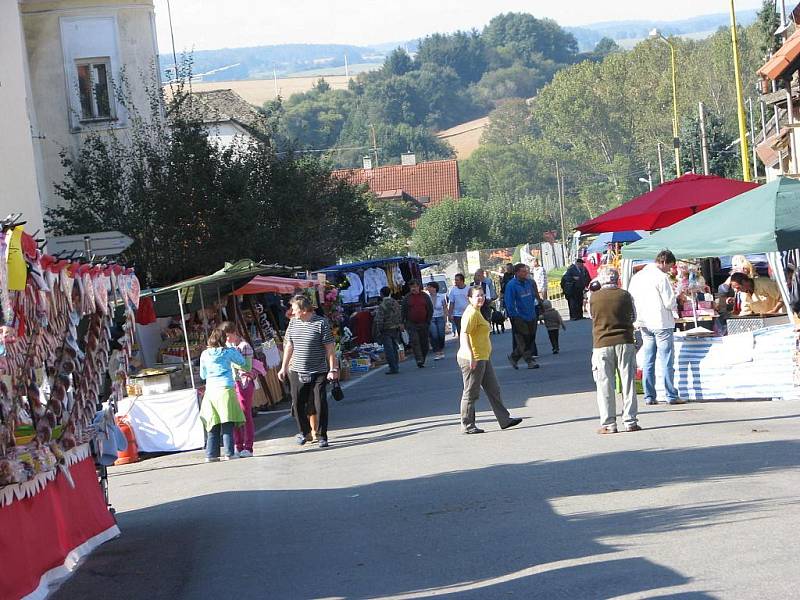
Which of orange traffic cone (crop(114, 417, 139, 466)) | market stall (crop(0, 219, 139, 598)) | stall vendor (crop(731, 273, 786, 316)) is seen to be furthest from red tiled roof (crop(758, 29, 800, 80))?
market stall (crop(0, 219, 139, 598))

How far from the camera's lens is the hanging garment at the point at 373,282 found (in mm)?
35719

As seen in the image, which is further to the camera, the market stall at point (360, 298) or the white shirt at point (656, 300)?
the market stall at point (360, 298)

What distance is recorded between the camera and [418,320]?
27.3 metres

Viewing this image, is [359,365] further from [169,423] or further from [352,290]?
[169,423]

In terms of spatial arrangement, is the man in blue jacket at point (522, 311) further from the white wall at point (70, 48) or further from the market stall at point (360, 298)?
the white wall at point (70, 48)

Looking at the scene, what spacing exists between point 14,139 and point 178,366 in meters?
4.66

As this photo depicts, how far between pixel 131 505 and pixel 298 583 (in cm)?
513

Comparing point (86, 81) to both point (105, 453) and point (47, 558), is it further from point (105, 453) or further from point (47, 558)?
point (47, 558)

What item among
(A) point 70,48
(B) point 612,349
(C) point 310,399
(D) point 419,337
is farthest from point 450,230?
(B) point 612,349

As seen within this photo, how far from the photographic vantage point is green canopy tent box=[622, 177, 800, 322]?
51.6ft

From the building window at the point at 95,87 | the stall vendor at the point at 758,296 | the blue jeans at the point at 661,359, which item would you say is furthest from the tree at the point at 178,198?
the blue jeans at the point at 661,359

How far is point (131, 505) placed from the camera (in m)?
13.1

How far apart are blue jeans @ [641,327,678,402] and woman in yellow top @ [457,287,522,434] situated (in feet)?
7.26

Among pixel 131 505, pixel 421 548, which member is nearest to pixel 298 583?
pixel 421 548
